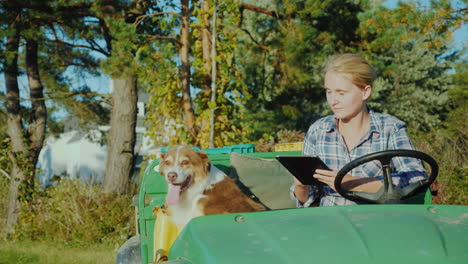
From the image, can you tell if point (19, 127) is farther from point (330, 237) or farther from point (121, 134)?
point (330, 237)

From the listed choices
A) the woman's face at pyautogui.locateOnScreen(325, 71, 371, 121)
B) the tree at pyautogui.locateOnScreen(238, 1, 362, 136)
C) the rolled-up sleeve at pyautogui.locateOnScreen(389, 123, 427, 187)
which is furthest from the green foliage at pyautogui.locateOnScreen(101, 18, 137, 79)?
the rolled-up sleeve at pyautogui.locateOnScreen(389, 123, 427, 187)

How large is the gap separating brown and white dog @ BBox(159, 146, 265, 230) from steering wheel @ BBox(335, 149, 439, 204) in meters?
0.76

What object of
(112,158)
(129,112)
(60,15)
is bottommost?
(112,158)

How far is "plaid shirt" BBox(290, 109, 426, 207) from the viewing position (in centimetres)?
247

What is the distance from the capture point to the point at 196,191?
2.92m

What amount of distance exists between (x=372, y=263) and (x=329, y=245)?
153 mm

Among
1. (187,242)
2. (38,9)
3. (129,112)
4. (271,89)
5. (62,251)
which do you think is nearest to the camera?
(187,242)

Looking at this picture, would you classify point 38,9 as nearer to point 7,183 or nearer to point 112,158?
point 112,158

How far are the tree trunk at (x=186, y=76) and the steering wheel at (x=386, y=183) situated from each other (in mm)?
4634

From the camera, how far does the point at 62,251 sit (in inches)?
265

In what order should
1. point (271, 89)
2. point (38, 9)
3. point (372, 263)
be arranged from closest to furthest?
1. point (372, 263)
2. point (38, 9)
3. point (271, 89)

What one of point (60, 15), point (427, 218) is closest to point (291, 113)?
point (60, 15)

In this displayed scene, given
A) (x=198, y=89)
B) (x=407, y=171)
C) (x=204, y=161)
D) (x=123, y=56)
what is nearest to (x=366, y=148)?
(x=407, y=171)

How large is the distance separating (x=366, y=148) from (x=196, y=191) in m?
1.04
